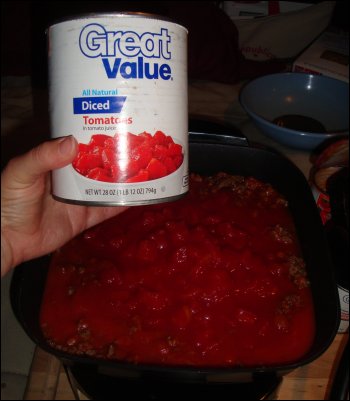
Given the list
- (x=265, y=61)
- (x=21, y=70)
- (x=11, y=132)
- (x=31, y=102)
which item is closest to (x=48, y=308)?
(x=11, y=132)

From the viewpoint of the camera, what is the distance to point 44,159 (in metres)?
0.62

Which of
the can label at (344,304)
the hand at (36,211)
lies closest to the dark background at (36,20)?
the hand at (36,211)

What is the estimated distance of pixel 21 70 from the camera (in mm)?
1740

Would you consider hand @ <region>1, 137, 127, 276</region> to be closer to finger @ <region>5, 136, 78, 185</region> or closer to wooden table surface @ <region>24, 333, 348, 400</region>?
finger @ <region>5, 136, 78, 185</region>

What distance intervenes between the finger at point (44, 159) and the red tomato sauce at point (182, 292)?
0.29 m

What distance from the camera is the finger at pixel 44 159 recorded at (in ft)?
2.00

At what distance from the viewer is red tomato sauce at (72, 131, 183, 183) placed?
618 mm

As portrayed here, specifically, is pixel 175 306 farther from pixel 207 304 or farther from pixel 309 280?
pixel 309 280

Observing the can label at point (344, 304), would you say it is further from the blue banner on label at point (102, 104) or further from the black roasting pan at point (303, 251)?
the blue banner on label at point (102, 104)

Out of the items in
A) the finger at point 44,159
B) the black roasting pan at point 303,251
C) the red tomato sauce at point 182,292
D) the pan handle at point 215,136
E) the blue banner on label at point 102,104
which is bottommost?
the red tomato sauce at point 182,292

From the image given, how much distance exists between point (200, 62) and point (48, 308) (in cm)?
123

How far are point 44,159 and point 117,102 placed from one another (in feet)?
0.44

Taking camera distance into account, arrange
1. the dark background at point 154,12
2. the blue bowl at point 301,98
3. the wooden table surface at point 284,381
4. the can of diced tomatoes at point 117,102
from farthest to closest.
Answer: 1. the dark background at point 154,12
2. the blue bowl at point 301,98
3. the wooden table surface at point 284,381
4. the can of diced tomatoes at point 117,102

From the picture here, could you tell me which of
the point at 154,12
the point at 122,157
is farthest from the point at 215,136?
the point at 154,12
